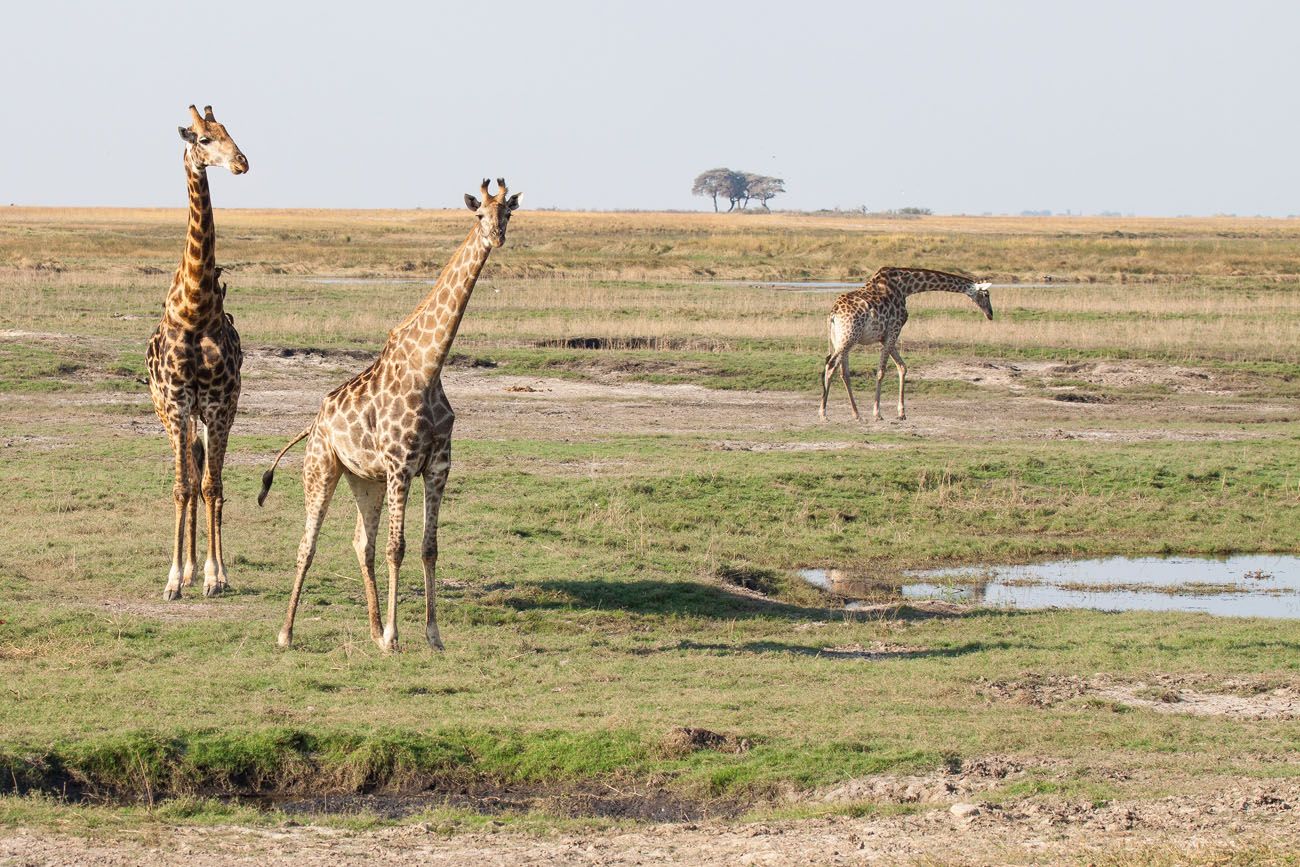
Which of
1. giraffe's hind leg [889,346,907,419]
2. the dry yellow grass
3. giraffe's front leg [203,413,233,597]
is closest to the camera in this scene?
giraffe's front leg [203,413,233,597]

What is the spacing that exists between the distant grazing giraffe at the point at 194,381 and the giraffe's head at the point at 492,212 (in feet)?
10.7

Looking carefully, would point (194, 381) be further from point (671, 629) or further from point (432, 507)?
point (671, 629)

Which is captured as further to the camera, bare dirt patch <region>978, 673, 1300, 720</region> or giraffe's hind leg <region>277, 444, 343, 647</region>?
giraffe's hind leg <region>277, 444, 343, 647</region>

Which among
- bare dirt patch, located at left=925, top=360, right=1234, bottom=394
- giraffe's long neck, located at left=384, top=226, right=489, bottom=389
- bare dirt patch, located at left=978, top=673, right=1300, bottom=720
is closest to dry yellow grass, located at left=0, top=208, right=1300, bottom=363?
bare dirt patch, located at left=925, top=360, right=1234, bottom=394

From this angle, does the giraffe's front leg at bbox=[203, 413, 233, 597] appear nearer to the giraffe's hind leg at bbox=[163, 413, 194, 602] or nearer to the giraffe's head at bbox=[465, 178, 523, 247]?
the giraffe's hind leg at bbox=[163, 413, 194, 602]

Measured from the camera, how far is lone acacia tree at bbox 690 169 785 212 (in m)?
188

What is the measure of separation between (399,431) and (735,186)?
591ft

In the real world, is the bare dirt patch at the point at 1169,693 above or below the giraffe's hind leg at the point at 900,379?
below

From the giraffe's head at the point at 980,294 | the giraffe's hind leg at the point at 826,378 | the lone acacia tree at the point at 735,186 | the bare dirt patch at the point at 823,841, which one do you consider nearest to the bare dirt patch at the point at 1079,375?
the giraffe's head at the point at 980,294

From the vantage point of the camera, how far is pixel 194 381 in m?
12.6

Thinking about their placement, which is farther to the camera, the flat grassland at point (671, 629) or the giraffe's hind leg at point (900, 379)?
the giraffe's hind leg at point (900, 379)

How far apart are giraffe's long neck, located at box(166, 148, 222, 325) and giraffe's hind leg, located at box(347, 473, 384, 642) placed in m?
2.39

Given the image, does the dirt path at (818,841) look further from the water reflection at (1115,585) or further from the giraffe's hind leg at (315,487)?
the water reflection at (1115,585)

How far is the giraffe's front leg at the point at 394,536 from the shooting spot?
10555 millimetres
